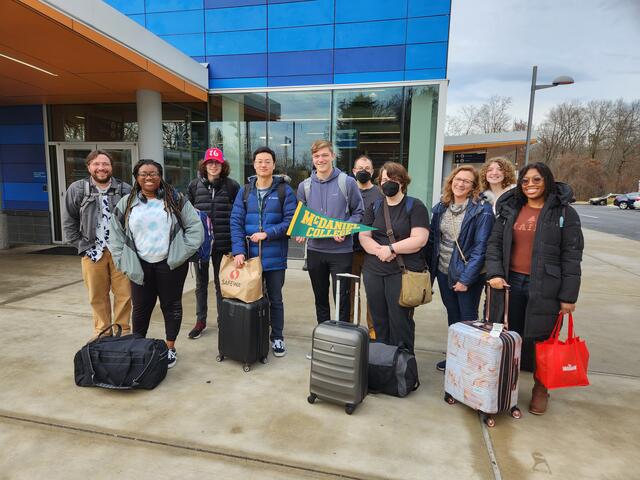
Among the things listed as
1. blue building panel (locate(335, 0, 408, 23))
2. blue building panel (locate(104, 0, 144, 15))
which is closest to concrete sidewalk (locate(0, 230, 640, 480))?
blue building panel (locate(335, 0, 408, 23))

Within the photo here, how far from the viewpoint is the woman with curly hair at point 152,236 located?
117 inches

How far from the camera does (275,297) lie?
11.5 feet

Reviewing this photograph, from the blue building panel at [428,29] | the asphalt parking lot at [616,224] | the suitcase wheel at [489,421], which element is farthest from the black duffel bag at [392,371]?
the asphalt parking lot at [616,224]

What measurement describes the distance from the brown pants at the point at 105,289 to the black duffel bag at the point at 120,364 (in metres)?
0.61

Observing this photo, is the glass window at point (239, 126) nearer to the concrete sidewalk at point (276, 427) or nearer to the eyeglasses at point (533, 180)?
the concrete sidewalk at point (276, 427)

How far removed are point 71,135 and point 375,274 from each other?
29.5 feet

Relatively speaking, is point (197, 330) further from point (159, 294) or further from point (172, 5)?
point (172, 5)

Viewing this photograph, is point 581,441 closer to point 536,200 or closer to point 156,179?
point 536,200

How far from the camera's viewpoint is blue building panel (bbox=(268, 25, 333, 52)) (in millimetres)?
8430

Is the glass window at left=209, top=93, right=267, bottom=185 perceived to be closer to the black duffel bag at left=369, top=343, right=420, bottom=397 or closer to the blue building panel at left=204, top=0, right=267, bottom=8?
the blue building panel at left=204, top=0, right=267, bottom=8

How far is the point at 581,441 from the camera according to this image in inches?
93.4

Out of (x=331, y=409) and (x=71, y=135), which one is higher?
(x=71, y=135)

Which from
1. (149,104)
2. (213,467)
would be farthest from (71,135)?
(213,467)

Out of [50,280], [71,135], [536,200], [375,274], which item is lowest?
[50,280]
